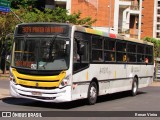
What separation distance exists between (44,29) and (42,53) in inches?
34.0

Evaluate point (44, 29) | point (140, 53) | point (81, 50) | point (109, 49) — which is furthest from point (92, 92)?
point (140, 53)

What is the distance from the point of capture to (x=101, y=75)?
17172 millimetres

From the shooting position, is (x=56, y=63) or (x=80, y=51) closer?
(x=56, y=63)

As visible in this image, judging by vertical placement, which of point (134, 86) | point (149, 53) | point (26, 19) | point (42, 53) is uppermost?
point (26, 19)

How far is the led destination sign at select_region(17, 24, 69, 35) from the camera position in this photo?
1485 centimetres

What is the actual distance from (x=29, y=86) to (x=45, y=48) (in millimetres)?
1365

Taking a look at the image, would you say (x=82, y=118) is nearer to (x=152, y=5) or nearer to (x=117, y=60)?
(x=117, y=60)

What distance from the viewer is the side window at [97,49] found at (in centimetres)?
1652

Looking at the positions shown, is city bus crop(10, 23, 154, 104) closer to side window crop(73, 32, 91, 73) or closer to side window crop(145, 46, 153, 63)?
side window crop(73, 32, 91, 73)

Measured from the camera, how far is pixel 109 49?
59.3 feet

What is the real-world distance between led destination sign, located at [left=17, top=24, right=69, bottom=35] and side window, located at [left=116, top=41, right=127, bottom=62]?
4.76 m

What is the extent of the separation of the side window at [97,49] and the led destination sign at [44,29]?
2018 mm

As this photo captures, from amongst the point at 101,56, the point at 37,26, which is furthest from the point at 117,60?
the point at 37,26

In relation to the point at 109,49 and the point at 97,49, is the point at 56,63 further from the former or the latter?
the point at 109,49
